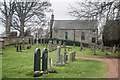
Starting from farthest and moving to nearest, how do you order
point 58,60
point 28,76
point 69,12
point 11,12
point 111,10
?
1. point 11,12
2. point 69,12
3. point 111,10
4. point 58,60
5. point 28,76

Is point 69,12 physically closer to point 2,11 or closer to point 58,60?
point 58,60

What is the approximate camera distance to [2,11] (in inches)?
1879

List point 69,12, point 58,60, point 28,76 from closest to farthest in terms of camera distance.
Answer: point 28,76, point 58,60, point 69,12

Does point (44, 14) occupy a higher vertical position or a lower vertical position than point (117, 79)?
higher

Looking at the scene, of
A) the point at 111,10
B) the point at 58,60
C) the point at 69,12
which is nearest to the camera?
the point at 58,60

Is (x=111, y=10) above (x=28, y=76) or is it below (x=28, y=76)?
above

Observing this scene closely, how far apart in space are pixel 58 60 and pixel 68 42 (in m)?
41.5

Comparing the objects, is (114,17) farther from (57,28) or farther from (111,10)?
(57,28)

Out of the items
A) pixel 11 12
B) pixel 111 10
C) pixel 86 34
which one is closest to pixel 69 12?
pixel 111 10

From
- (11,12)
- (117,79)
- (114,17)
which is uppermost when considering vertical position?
(11,12)

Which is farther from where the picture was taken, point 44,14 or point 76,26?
point 76,26

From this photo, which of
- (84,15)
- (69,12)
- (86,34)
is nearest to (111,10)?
(84,15)

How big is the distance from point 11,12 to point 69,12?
23431 mm

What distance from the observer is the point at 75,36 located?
240ft
